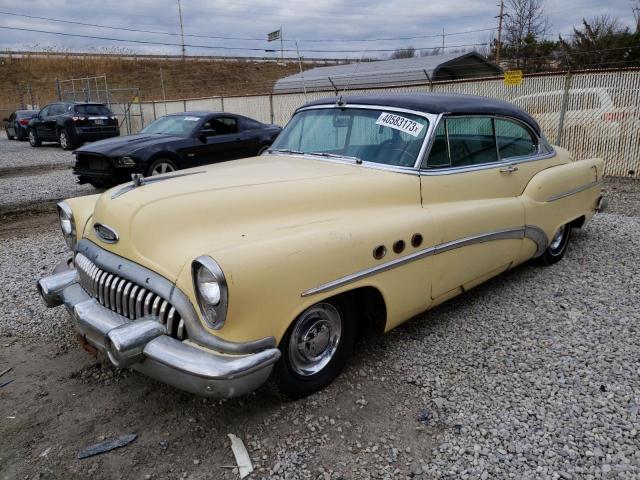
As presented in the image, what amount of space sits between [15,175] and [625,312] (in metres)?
12.8

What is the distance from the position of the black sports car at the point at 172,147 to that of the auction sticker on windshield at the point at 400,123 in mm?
5886

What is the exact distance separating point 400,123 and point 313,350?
5.99 ft

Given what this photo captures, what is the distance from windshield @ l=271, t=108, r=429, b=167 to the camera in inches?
142

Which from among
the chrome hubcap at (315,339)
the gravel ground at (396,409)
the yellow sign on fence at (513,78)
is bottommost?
the gravel ground at (396,409)

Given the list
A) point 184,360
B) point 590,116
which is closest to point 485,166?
point 184,360

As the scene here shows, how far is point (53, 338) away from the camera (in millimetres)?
3734

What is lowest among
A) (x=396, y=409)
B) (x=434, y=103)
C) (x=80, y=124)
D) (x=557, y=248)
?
(x=396, y=409)

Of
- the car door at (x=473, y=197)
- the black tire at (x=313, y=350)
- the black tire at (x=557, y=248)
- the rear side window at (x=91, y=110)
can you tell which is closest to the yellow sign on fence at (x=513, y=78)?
the black tire at (x=557, y=248)

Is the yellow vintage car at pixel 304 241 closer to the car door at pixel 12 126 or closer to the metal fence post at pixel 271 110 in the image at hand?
the metal fence post at pixel 271 110

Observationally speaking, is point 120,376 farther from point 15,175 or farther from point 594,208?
point 15,175

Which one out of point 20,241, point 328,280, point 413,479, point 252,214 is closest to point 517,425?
point 413,479

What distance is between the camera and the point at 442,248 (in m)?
3.38

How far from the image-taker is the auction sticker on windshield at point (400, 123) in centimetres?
364

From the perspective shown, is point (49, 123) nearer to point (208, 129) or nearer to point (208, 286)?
point (208, 129)
